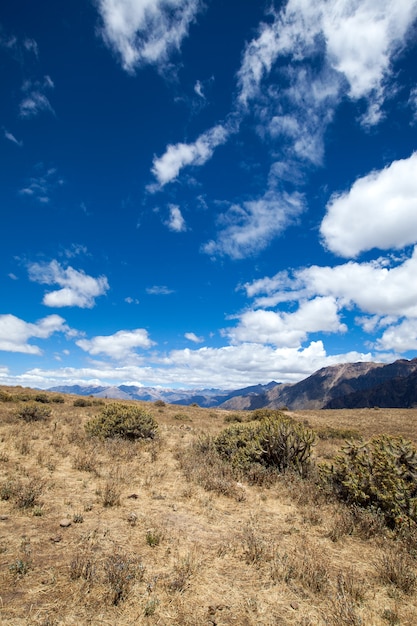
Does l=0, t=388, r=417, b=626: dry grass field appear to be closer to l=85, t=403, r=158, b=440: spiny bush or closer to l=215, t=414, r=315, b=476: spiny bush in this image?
l=215, t=414, r=315, b=476: spiny bush

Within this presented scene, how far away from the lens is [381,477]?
753cm

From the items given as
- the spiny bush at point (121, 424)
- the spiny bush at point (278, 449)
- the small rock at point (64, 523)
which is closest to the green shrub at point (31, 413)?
the spiny bush at point (121, 424)

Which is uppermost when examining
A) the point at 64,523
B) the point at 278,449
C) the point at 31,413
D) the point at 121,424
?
the point at 31,413

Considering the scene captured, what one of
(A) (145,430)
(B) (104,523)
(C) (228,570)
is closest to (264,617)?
(C) (228,570)

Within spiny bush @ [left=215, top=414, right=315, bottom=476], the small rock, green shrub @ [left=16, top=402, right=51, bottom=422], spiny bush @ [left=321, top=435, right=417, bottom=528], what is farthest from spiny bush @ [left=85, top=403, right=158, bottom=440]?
spiny bush @ [left=321, top=435, right=417, bottom=528]

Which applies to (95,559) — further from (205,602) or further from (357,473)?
(357,473)

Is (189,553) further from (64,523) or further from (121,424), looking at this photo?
(121,424)

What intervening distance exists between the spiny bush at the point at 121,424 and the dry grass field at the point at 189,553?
5098mm

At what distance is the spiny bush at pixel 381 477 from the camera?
6.88 meters

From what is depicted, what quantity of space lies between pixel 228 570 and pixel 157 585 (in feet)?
4.16

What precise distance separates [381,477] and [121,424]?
39.2 feet

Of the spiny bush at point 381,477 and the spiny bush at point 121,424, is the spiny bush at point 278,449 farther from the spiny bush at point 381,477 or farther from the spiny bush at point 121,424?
the spiny bush at point 121,424

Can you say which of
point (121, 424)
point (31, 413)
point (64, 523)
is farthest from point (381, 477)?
point (31, 413)

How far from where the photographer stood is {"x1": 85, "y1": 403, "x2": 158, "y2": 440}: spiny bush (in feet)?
50.2
